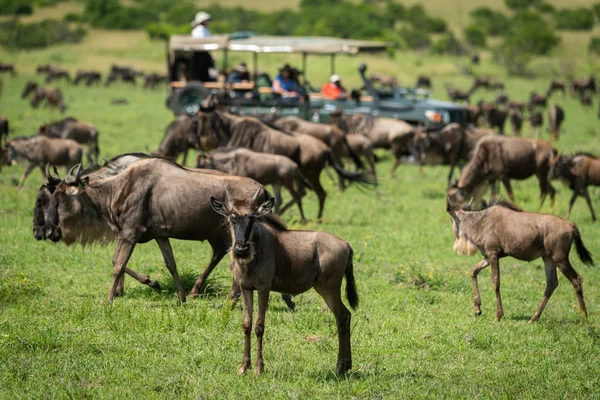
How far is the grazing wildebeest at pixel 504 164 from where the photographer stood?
14742 mm

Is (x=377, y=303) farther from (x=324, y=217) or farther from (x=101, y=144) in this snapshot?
(x=101, y=144)

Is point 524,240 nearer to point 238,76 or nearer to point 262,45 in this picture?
point 262,45

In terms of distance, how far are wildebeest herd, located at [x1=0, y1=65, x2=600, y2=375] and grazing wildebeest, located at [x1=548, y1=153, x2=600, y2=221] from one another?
0.02 meters

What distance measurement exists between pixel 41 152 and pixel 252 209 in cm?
1017

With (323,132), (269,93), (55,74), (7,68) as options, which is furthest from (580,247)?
(7,68)

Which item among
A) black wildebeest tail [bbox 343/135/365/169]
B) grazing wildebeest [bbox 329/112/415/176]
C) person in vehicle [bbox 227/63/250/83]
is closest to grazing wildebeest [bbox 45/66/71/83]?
person in vehicle [bbox 227/63/250/83]

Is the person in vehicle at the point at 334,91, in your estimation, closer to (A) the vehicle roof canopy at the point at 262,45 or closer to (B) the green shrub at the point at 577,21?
(A) the vehicle roof canopy at the point at 262,45

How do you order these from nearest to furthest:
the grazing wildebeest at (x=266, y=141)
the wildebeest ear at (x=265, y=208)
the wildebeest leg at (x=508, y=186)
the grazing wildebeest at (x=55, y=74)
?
the wildebeest ear at (x=265, y=208), the grazing wildebeest at (x=266, y=141), the wildebeest leg at (x=508, y=186), the grazing wildebeest at (x=55, y=74)

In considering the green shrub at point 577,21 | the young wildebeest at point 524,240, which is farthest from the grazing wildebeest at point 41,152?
the green shrub at point 577,21

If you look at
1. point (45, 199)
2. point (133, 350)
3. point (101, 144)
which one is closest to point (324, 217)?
point (45, 199)

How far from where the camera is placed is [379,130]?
2002 cm

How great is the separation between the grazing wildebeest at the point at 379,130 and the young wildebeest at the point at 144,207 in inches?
452

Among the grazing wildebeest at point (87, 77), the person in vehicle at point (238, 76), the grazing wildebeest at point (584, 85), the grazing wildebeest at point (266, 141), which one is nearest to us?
the grazing wildebeest at point (266, 141)

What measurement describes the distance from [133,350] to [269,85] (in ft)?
46.9
